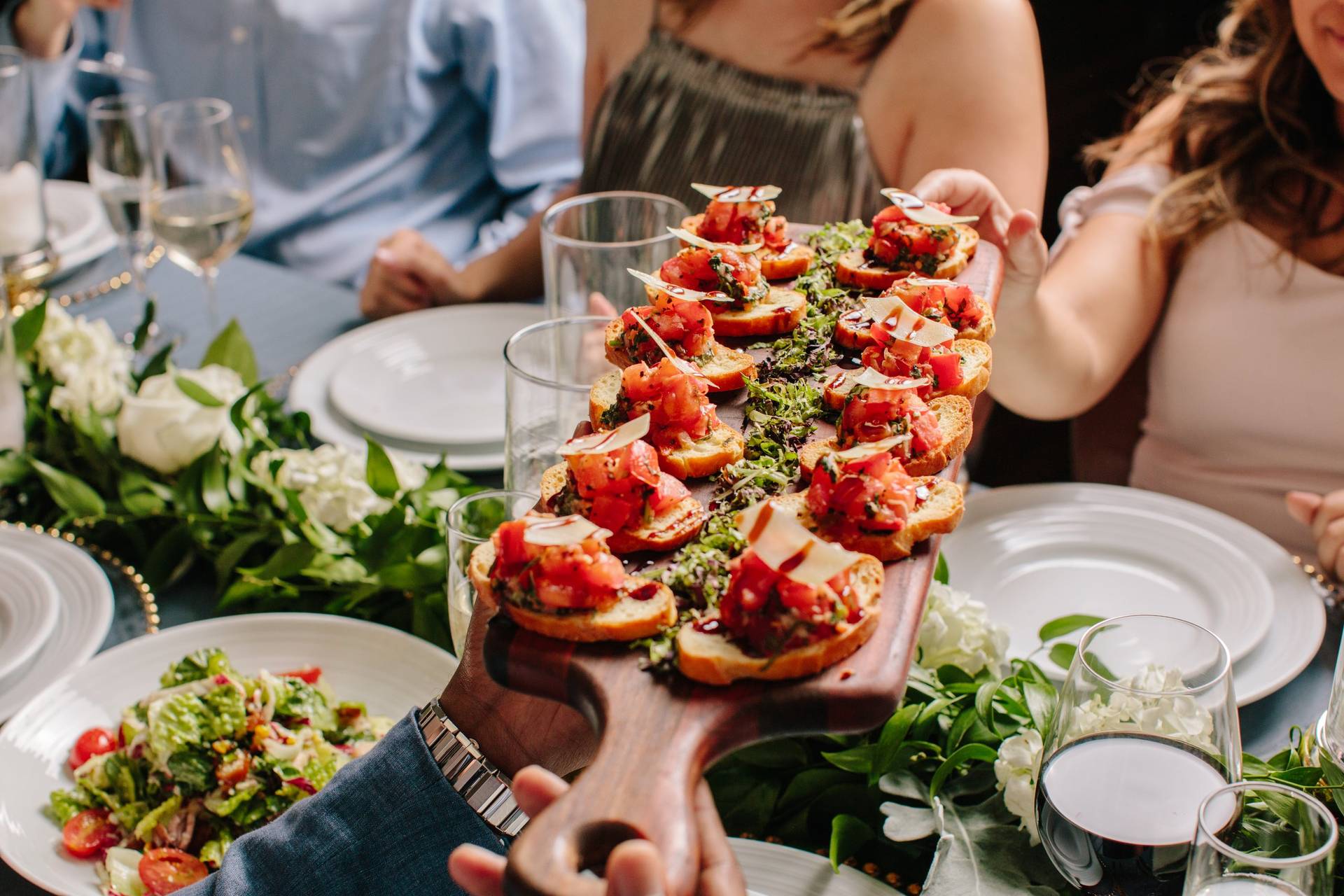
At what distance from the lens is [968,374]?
1.00 m

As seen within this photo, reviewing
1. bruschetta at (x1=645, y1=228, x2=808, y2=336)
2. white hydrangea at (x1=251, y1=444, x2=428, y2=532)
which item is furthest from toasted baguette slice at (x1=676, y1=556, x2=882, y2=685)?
white hydrangea at (x1=251, y1=444, x2=428, y2=532)

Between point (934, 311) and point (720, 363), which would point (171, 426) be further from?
point (934, 311)

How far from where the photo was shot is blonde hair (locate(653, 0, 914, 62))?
2.03 metres

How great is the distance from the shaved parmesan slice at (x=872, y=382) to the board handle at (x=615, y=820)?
1.09 feet

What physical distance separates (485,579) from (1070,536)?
0.93 m

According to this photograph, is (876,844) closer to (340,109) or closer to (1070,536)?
(1070,536)

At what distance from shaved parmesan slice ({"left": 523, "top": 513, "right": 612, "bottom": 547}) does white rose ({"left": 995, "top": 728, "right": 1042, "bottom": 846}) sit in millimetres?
448

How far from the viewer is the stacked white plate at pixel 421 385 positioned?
1.65m

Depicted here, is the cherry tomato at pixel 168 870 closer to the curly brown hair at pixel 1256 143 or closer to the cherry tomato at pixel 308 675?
the cherry tomato at pixel 308 675

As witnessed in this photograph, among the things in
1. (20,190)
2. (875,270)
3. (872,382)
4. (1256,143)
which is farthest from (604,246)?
(1256,143)

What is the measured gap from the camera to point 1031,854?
0.96 metres

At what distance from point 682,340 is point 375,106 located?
2538 millimetres

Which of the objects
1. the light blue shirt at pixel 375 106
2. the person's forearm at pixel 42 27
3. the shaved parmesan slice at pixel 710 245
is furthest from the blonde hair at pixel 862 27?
the person's forearm at pixel 42 27

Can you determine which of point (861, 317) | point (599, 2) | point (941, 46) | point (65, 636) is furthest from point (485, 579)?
point (599, 2)
